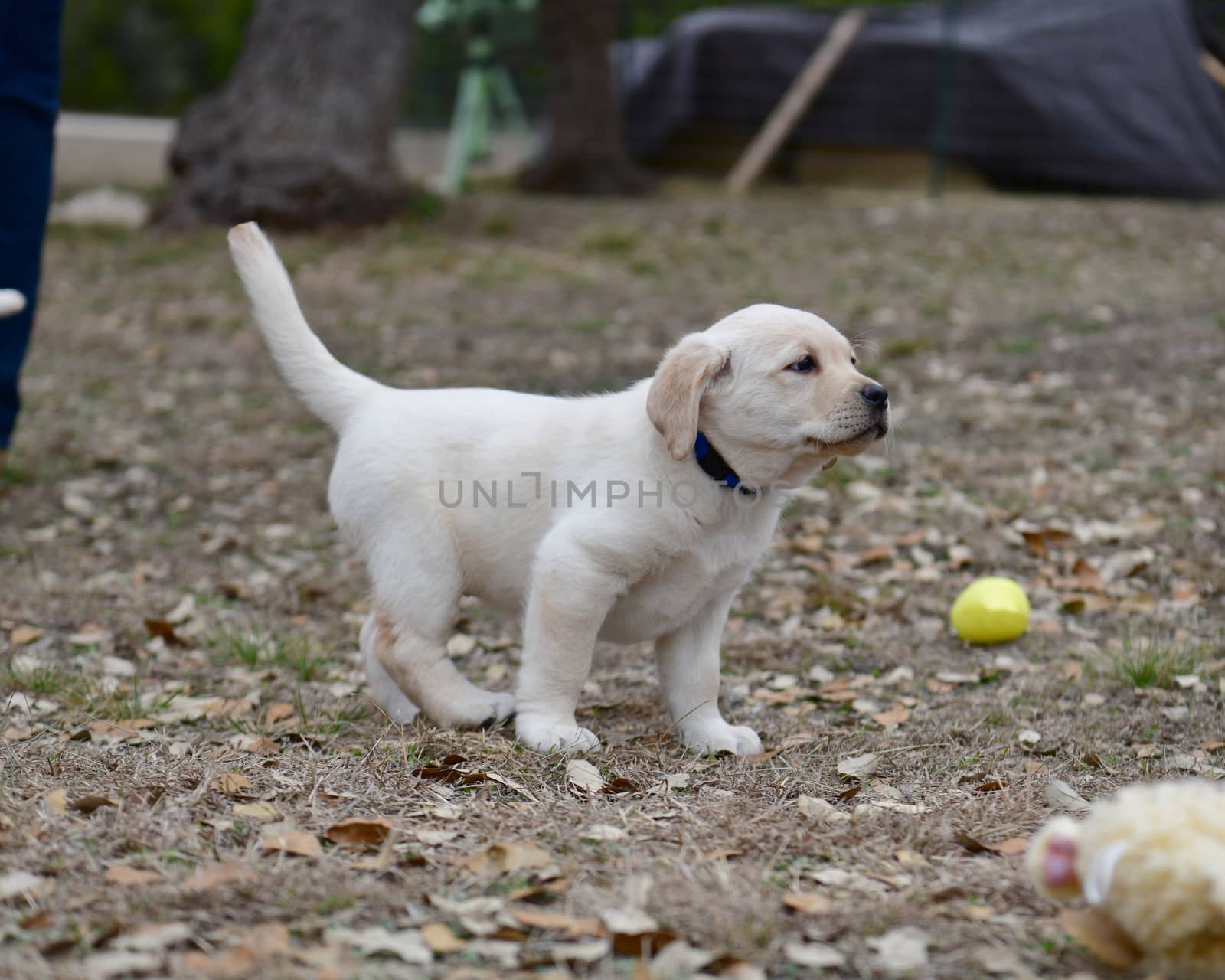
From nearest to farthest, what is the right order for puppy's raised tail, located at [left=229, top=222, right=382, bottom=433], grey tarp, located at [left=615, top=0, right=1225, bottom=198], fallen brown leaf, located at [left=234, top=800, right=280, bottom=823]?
fallen brown leaf, located at [left=234, top=800, right=280, bottom=823] < puppy's raised tail, located at [left=229, top=222, right=382, bottom=433] < grey tarp, located at [left=615, top=0, right=1225, bottom=198]

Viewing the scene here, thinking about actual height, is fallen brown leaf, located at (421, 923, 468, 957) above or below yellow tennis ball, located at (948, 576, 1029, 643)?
above

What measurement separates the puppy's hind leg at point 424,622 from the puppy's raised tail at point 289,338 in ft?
1.42

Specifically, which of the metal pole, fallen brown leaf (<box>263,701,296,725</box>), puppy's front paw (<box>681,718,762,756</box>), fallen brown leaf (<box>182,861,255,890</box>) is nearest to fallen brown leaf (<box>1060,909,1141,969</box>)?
puppy's front paw (<box>681,718,762,756</box>)

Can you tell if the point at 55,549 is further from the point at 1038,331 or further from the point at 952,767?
the point at 1038,331

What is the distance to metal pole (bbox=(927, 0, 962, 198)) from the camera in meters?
11.6

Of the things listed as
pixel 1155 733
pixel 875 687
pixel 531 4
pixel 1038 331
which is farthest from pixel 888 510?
pixel 531 4

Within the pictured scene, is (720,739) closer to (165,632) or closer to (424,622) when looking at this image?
(424,622)

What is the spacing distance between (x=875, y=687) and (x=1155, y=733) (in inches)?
29.9

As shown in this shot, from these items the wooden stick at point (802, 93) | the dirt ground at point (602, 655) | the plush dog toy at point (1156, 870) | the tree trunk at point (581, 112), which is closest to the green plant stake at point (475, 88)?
the tree trunk at point (581, 112)

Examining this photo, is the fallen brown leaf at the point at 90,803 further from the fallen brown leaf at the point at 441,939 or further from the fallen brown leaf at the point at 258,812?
the fallen brown leaf at the point at 441,939

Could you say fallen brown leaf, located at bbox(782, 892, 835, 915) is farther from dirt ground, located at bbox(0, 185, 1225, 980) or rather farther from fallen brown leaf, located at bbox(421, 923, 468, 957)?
fallen brown leaf, located at bbox(421, 923, 468, 957)

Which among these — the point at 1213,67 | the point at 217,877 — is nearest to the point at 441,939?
the point at 217,877

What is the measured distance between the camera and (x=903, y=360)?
7148mm

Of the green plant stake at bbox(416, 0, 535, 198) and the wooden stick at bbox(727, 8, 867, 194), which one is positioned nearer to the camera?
the wooden stick at bbox(727, 8, 867, 194)
